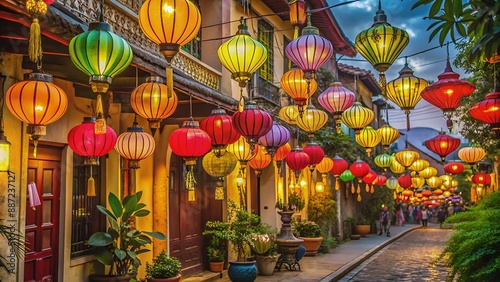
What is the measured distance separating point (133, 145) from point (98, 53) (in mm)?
3273

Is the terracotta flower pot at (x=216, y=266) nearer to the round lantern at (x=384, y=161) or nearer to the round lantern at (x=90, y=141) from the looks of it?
the round lantern at (x=90, y=141)

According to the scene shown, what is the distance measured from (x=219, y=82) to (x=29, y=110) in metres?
9.36

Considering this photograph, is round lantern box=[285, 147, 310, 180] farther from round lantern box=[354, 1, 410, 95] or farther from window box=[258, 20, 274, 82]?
round lantern box=[354, 1, 410, 95]

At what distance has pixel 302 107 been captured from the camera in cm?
1146

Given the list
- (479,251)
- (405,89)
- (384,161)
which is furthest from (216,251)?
(384,161)

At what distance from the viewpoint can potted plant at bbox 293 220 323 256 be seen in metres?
20.0

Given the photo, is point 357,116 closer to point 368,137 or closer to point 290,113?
point 290,113

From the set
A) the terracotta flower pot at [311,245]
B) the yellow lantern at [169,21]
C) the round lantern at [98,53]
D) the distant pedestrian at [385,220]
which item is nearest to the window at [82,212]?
the round lantern at [98,53]

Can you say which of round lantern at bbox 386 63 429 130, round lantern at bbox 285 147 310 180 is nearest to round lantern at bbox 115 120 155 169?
round lantern at bbox 386 63 429 130

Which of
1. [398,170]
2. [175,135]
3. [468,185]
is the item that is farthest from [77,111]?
[468,185]

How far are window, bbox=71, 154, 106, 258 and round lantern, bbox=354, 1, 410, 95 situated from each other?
548 cm

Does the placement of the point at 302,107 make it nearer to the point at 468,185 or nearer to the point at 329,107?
the point at 329,107

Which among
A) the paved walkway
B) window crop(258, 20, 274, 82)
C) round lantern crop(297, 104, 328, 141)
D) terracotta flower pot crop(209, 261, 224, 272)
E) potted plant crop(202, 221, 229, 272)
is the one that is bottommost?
the paved walkway

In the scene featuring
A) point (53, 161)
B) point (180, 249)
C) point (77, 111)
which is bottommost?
point (180, 249)
